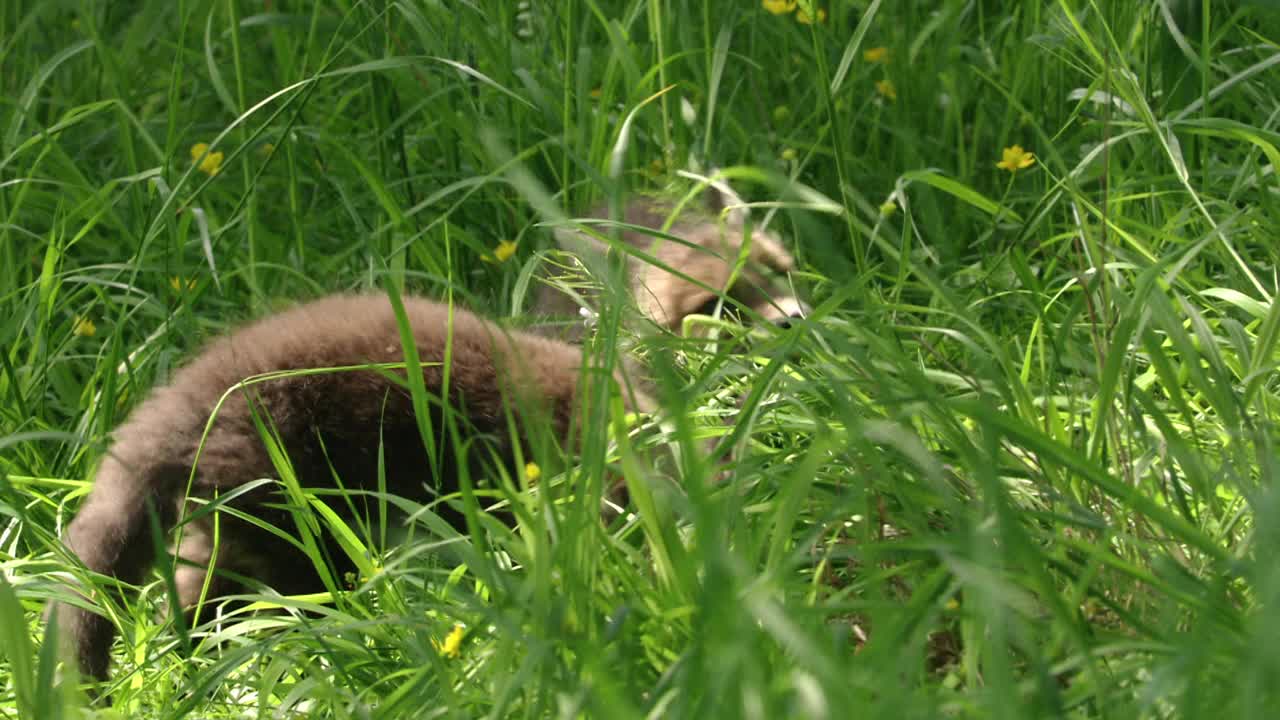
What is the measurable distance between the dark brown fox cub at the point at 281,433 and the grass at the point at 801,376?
0.37 ft

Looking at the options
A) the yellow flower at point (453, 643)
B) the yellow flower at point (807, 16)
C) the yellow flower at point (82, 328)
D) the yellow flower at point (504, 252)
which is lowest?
the yellow flower at point (82, 328)

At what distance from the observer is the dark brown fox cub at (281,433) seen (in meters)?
2.68

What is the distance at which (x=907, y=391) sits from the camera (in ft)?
7.04

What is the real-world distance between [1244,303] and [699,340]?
97 cm

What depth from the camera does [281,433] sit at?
285 cm

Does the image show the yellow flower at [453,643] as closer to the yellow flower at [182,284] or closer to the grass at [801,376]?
the grass at [801,376]

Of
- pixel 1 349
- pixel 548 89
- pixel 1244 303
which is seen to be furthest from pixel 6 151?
pixel 1244 303

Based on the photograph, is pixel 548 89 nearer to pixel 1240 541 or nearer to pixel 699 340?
pixel 699 340

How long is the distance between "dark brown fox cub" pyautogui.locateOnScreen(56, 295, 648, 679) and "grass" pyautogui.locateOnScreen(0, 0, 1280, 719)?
0.11 metres

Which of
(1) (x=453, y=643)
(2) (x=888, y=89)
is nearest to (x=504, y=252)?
(2) (x=888, y=89)

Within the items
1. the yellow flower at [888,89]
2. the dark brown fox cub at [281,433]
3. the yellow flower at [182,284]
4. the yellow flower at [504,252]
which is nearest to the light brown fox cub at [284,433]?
the dark brown fox cub at [281,433]

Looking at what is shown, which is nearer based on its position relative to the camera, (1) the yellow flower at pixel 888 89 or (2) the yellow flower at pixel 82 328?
(2) the yellow flower at pixel 82 328

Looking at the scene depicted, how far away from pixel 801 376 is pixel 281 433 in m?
1.02

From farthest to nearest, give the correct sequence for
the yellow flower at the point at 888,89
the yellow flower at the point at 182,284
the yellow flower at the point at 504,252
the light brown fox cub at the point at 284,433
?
the yellow flower at the point at 888,89, the yellow flower at the point at 504,252, the yellow flower at the point at 182,284, the light brown fox cub at the point at 284,433
